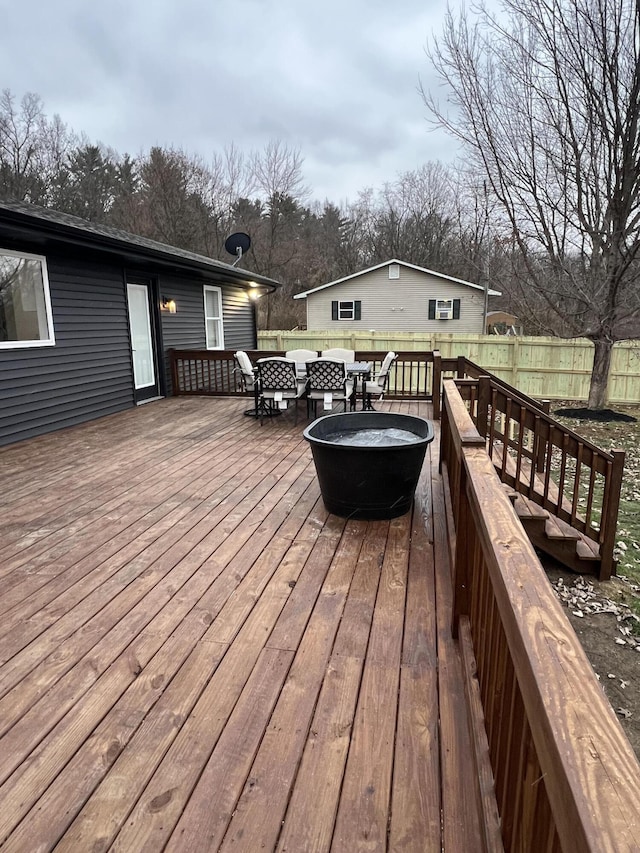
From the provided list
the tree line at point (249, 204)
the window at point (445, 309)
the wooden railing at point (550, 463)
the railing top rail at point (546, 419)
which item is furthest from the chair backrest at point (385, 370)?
the window at point (445, 309)

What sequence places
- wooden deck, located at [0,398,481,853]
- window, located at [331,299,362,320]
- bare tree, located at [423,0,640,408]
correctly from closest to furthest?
wooden deck, located at [0,398,481,853] < bare tree, located at [423,0,640,408] < window, located at [331,299,362,320]

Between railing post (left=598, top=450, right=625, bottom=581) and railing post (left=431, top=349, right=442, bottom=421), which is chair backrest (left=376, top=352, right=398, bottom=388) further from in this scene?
railing post (left=598, top=450, right=625, bottom=581)

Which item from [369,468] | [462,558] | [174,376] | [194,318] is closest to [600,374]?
[194,318]

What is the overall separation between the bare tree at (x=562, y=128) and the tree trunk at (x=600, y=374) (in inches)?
10.7

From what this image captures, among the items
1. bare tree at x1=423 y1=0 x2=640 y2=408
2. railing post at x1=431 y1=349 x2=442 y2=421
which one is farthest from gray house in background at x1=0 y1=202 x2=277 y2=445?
bare tree at x1=423 y1=0 x2=640 y2=408

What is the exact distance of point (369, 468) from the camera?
3.16 meters

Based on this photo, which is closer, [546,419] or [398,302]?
[546,419]

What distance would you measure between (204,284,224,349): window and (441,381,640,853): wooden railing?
9.56 m

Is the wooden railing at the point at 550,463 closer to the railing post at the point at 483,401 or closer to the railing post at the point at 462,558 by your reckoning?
the railing post at the point at 483,401

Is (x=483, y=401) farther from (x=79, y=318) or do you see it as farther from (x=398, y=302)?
(x=398, y=302)

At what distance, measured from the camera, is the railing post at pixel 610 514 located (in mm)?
3820

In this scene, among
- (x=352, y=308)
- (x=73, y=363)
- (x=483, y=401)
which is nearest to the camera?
(x=483, y=401)

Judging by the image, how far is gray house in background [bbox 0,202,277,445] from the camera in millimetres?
5684

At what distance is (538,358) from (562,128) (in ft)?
17.0
